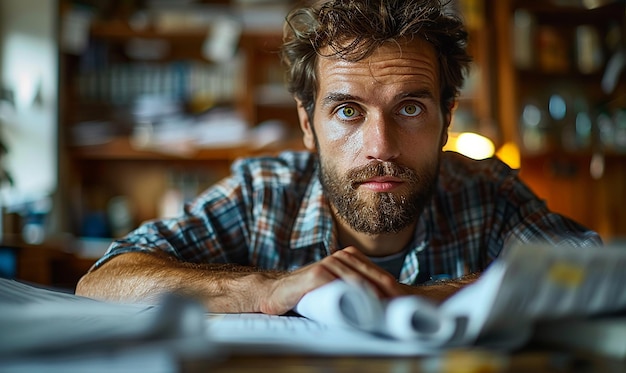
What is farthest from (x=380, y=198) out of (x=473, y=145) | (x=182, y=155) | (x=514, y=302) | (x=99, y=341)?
(x=182, y=155)

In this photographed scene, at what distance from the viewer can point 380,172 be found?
1.20 meters

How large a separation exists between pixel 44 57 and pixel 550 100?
7.76 feet

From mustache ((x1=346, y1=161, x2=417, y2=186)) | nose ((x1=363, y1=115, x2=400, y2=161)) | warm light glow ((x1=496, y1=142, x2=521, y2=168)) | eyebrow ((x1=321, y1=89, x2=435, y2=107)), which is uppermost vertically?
eyebrow ((x1=321, y1=89, x2=435, y2=107))

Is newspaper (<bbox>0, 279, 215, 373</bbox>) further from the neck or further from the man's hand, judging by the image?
the neck

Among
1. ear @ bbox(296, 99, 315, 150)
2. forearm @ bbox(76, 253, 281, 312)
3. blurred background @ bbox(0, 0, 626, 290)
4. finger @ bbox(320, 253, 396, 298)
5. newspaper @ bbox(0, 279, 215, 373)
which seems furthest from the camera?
blurred background @ bbox(0, 0, 626, 290)

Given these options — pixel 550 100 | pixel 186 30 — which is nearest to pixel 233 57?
pixel 186 30

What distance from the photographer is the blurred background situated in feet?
9.84

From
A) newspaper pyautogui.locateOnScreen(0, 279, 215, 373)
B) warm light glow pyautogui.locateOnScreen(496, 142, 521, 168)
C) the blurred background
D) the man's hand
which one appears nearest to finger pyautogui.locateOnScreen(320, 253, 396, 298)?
the man's hand

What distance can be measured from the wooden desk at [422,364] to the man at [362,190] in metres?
0.50

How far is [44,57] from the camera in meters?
3.01

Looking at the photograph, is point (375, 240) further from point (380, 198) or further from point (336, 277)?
point (336, 277)

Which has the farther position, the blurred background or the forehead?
the blurred background

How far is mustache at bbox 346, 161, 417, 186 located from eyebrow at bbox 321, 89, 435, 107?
0.12 meters

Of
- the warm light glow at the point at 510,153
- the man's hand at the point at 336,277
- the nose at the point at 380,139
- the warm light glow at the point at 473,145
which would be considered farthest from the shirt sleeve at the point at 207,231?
the warm light glow at the point at 510,153
